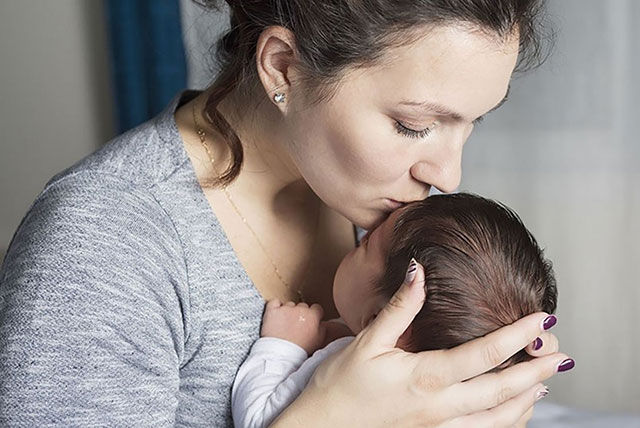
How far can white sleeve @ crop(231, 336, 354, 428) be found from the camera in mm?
1389

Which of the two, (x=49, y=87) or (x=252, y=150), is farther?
(x=49, y=87)

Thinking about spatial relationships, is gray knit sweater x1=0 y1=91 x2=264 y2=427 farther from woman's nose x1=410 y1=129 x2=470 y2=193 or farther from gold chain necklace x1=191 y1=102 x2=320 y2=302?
woman's nose x1=410 y1=129 x2=470 y2=193

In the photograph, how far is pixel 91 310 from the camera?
1.25 metres

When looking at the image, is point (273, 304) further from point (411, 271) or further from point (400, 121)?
Result: point (400, 121)

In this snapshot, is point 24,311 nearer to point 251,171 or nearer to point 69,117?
point 251,171

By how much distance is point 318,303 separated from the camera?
1.70 meters

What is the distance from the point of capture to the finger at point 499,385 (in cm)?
129

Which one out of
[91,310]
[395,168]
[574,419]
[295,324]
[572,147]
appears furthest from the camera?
[572,147]

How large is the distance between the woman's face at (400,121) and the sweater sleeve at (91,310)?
0.27 metres

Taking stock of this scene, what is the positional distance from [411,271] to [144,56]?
7.67ft

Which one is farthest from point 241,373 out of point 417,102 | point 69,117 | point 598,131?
point 69,117

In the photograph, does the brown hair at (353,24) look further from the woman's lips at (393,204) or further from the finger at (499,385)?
the finger at (499,385)

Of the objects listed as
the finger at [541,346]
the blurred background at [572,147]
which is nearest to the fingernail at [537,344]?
the finger at [541,346]

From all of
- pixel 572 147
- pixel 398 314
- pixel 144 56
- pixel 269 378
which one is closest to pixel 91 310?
pixel 269 378
